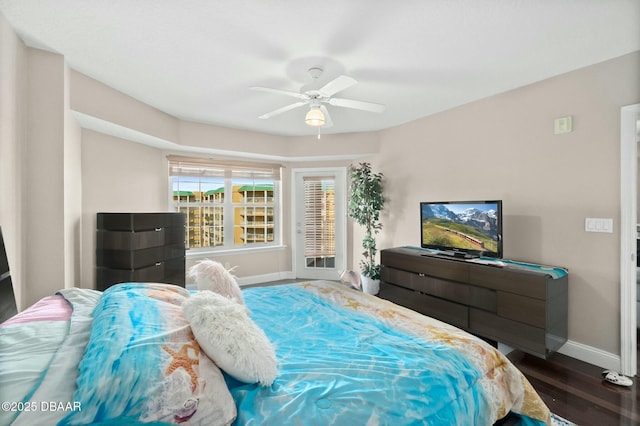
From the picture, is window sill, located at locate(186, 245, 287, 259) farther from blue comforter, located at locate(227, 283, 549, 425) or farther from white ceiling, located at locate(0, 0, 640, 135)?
blue comforter, located at locate(227, 283, 549, 425)

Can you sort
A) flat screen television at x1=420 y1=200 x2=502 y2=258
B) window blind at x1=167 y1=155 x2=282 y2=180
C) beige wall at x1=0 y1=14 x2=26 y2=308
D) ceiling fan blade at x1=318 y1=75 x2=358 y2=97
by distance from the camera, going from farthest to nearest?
window blind at x1=167 y1=155 x2=282 y2=180, flat screen television at x1=420 y1=200 x2=502 y2=258, ceiling fan blade at x1=318 y1=75 x2=358 y2=97, beige wall at x1=0 y1=14 x2=26 y2=308

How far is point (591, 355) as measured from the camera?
2475 millimetres

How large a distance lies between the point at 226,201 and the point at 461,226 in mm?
3495

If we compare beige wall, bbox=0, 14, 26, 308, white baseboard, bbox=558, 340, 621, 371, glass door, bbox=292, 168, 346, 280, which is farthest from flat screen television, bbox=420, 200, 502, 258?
beige wall, bbox=0, 14, 26, 308

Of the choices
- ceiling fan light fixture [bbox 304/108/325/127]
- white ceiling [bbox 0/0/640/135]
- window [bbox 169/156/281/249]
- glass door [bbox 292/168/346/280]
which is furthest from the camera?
glass door [bbox 292/168/346/280]

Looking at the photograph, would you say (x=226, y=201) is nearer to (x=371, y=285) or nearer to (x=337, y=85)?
(x=371, y=285)

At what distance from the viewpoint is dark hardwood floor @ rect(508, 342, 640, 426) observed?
6.06 ft

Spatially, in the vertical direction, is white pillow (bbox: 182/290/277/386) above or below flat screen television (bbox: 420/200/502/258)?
below

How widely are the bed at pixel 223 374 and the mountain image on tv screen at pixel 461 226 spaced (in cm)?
163

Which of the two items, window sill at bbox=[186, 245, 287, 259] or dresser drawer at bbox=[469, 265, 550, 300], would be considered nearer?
dresser drawer at bbox=[469, 265, 550, 300]

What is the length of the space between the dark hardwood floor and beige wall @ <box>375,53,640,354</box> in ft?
1.02

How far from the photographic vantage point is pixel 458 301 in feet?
9.58

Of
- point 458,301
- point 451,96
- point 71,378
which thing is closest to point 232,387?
point 71,378

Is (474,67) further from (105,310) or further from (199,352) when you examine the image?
(105,310)
